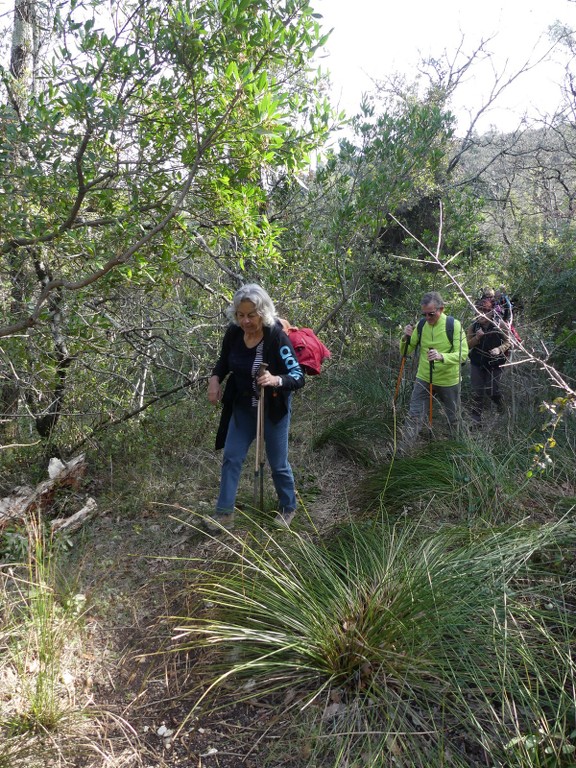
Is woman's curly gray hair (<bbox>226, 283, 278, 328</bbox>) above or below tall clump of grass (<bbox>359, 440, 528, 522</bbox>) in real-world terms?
above

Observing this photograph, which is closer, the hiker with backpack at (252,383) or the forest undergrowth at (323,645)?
the forest undergrowth at (323,645)

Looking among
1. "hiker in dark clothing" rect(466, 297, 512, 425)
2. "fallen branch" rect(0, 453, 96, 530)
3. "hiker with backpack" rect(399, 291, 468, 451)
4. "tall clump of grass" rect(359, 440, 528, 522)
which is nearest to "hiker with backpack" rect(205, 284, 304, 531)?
"tall clump of grass" rect(359, 440, 528, 522)

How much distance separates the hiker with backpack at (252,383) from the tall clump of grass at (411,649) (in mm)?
919

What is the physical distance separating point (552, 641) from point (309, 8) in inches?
149

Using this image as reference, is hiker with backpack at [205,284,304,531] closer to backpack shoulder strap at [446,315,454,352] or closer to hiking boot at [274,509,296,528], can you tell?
hiking boot at [274,509,296,528]

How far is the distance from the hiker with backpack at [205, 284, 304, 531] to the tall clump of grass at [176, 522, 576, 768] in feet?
3.02

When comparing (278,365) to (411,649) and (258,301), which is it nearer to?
(258,301)

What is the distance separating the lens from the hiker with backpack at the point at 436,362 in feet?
19.3

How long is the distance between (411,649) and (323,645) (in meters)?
0.42

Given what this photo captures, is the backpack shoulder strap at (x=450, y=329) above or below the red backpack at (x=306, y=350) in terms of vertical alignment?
above

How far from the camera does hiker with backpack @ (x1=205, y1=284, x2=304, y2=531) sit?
401 centimetres

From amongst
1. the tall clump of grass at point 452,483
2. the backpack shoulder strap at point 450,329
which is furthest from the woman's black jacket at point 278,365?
the backpack shoulder strap at point 450,329

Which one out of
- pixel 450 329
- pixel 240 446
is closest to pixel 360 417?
pixel 450 329

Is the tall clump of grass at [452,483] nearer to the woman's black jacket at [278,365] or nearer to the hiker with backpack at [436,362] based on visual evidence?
the hiker with backpack at [436,362]
